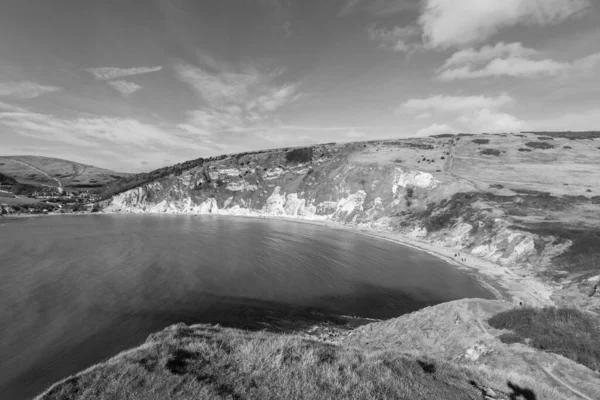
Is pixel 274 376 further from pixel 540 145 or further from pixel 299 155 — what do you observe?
pixel 540 145

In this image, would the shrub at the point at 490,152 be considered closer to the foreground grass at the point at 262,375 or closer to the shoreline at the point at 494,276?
the shoreline at the point at 494,276

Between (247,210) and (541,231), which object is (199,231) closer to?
(247,210)

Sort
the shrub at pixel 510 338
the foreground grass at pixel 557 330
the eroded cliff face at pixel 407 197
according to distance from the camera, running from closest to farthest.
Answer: the foreground grass at pixel 557 330 → the shrub at pixel 510 338 → the eroded cliff face at pixel 407 197

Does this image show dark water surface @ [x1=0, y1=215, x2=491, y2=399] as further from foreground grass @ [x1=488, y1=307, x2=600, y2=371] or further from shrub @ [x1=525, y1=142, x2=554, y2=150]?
shrub @ [x1=525, y1=142, x2=554, y2=150]

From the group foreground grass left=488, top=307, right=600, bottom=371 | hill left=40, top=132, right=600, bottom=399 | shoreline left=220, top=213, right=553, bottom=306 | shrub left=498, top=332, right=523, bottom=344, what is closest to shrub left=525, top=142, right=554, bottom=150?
hill left=40, top=132, right=600, bottom=399

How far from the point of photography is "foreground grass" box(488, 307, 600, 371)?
52.1ft

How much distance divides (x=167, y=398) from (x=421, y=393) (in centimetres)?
799

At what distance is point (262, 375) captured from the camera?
921cm

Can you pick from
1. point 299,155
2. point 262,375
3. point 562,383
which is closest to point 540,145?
point 299,155

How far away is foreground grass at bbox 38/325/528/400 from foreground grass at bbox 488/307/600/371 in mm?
8722

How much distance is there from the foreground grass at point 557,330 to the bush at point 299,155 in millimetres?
120248

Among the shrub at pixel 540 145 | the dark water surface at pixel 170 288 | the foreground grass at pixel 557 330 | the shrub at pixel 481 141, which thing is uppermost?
the shrub at pixel 481 141

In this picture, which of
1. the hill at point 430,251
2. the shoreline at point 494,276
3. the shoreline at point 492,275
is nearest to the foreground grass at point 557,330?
the hill at point 430,251

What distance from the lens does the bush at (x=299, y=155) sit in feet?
453
